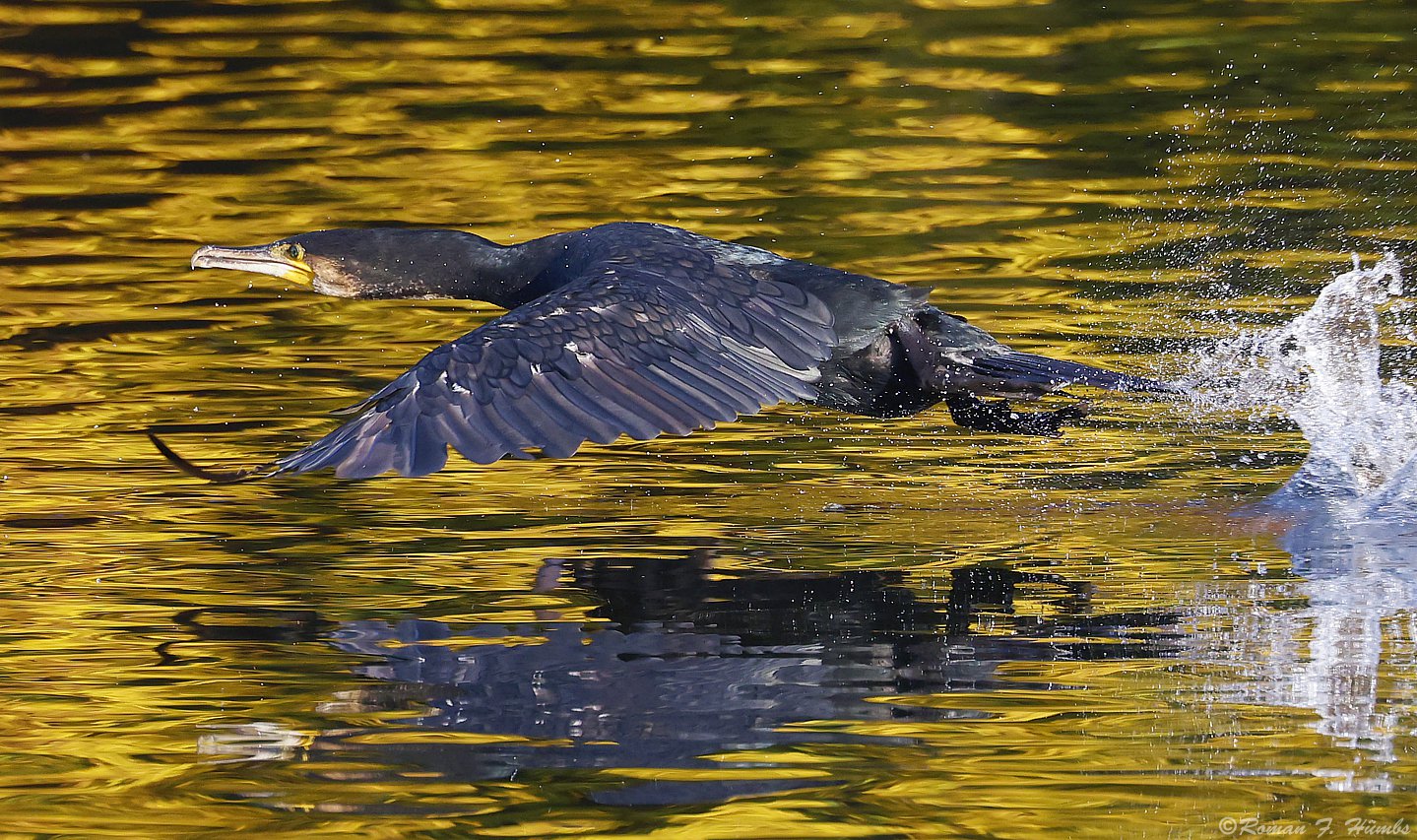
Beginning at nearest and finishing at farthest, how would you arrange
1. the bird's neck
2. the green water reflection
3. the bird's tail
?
the green water reflection, the bird's tail, the bird's neck

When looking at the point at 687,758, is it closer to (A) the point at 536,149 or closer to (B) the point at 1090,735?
(B) the point at 1090,735

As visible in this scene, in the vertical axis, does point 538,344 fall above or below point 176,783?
above

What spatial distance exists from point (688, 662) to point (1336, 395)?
2.84 m

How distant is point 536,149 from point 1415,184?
4817 mm

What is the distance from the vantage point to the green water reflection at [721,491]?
13.6 ft

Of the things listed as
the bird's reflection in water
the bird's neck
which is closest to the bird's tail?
the bird's reflection in water

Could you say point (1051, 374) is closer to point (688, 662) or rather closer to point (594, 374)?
point (594, 374)

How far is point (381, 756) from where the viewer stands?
4230mm

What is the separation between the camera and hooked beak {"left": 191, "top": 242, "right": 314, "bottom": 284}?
6602 mm

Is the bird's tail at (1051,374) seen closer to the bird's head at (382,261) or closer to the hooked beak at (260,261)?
the bird's head at (382,261)

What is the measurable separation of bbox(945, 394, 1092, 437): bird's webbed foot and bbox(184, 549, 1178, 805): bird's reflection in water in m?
1.02

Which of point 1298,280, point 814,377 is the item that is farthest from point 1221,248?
point 814,377

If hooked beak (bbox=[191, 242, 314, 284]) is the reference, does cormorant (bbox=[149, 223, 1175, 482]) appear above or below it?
below

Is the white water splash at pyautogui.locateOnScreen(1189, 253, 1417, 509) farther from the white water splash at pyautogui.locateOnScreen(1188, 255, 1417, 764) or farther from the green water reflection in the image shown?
the green water reflection
